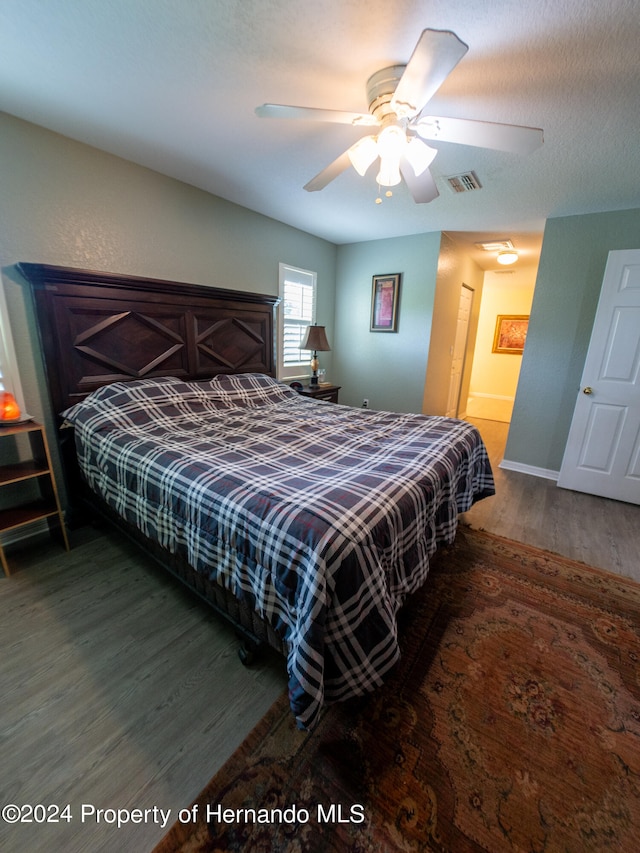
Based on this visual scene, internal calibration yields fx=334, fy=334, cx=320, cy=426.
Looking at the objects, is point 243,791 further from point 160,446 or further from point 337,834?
point 160,446

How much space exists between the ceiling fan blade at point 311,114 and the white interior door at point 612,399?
→ 2614 mm

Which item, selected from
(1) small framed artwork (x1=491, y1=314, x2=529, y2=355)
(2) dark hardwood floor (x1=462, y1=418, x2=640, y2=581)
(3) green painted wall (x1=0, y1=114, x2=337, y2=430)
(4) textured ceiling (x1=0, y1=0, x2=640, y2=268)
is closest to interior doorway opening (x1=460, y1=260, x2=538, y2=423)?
(1) small framed artwork (x1=491, y1=314, x2=529, y2=355)

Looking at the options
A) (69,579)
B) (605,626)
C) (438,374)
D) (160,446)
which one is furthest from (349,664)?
(438,374)

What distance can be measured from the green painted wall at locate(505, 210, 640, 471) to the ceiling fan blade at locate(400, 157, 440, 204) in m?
2.10

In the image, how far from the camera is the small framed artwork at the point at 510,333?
20.5ft

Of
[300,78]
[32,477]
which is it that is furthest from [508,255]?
[32,477]

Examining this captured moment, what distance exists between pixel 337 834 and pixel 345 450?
4.46 ft

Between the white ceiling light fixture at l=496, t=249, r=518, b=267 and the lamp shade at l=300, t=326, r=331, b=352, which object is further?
the white ceiling light fixture at l=496, t=249, r=518, b=267

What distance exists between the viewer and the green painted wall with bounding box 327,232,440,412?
3.85 meters

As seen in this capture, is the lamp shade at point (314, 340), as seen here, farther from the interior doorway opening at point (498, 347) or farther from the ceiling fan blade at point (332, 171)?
the interior doorway opening at point (498, 347)

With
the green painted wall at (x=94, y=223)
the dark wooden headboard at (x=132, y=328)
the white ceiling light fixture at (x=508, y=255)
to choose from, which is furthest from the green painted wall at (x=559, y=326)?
the green painted wall at (x=94, y=223)

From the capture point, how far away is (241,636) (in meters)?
1.41

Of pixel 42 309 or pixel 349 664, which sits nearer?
pixel 349 664

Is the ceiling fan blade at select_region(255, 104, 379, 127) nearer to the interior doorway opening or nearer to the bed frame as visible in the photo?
the bed frame
